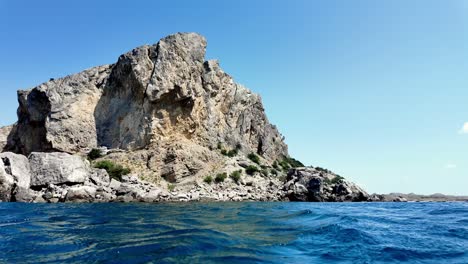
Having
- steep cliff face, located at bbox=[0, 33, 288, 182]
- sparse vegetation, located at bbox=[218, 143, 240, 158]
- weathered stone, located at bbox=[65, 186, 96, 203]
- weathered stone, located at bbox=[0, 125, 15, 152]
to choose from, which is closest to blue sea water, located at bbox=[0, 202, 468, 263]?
weathered stone, located at bbox=[65, 186, 96, 203]

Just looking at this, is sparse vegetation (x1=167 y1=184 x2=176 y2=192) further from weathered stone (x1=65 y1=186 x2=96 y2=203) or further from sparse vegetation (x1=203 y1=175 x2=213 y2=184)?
weathered stone (x1=65 y1=186 x2=96 y2=203)

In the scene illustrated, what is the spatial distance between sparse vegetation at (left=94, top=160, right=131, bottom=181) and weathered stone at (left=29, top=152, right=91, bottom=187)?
5.22 meters

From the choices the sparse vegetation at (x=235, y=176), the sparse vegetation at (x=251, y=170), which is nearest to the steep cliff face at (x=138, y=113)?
the sparse vegetation at (x=235, y=176)

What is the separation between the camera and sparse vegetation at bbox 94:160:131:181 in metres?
45.0

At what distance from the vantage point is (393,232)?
11672mm

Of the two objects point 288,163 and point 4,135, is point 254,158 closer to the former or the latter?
point 288,163

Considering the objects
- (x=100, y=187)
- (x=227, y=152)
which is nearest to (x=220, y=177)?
(x=227, y=152)

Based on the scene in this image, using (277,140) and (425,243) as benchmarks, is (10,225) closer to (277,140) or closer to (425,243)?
(425,243)

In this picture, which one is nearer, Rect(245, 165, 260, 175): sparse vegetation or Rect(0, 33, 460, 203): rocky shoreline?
Rect(0, 33, 460, 203): rocky shoreline

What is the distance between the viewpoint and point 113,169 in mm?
45406

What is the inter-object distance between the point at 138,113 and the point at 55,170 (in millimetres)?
18778

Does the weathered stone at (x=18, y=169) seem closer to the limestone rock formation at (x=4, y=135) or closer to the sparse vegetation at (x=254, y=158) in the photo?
the limestone rock formation at (x=4, y=135)

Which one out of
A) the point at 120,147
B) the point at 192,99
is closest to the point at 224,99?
the point at 192,99

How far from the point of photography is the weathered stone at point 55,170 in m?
36.0
